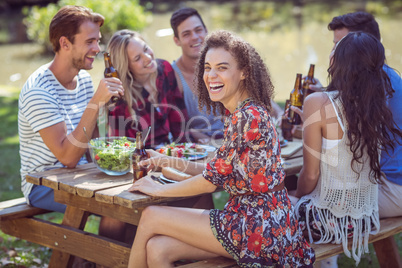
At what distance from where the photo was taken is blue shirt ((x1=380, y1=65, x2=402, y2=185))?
3250 mm

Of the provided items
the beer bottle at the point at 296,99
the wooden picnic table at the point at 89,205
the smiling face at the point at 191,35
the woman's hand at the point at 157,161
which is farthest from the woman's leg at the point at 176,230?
the smiling face at the point at 191,35

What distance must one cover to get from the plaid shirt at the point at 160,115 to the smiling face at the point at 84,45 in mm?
425

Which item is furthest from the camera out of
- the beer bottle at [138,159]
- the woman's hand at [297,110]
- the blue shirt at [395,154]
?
the woman's hand at [297,110]

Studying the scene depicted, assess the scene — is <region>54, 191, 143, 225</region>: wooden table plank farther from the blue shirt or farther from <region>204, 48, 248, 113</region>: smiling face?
the blue shirt

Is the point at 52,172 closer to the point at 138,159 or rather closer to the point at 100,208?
the point at 100,208

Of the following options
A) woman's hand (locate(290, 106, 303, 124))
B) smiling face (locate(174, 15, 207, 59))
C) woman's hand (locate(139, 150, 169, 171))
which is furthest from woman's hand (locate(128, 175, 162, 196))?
smiling face (locate(174, 15, 207, 59))

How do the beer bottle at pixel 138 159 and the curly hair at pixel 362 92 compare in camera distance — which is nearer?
the curly hair at pixel 362 92

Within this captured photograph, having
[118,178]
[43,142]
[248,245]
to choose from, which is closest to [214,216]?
[248,245]

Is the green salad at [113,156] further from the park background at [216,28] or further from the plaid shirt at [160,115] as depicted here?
the park background at [216,28]

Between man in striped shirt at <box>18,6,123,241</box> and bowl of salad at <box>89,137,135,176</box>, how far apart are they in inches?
9.5

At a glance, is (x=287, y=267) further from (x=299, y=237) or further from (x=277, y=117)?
(x=277, y=117)

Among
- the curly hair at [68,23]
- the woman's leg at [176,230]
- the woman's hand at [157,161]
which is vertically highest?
the curly hair at [68,23]

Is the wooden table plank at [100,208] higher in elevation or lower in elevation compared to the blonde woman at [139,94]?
lower

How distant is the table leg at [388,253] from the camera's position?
339 cm
